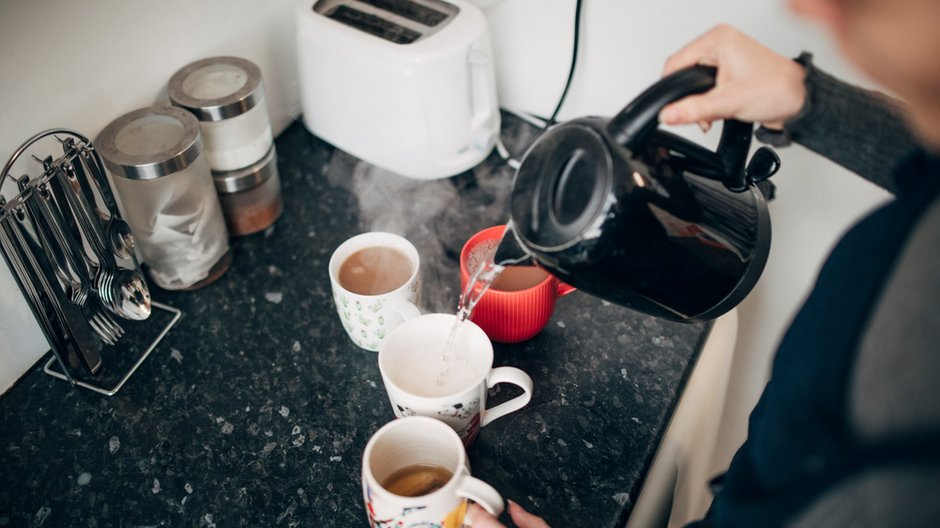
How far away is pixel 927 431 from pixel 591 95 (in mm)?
829

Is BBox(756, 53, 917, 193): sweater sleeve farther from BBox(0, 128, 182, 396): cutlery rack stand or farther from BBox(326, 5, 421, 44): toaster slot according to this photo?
BBox(0, 128, 182, 396): cutlery rack stand

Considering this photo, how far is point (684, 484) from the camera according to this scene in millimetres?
911

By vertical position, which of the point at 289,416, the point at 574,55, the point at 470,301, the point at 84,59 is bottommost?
the point at 289,416

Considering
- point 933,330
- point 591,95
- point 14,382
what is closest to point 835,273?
point 933,330

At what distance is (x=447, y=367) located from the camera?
2.67 feet

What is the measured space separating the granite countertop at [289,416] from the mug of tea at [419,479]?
76 millimetres

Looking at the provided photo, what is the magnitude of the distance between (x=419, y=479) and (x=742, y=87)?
19.1 inches

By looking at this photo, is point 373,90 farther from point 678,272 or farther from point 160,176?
point 678,272

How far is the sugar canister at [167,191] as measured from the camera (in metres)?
0.80

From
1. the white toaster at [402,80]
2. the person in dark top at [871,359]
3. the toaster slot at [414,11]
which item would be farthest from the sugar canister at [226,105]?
the person in dark top at [871,359]

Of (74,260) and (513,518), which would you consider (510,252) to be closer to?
(513,518)

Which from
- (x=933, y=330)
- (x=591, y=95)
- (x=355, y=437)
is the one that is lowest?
(x=355, y=437)

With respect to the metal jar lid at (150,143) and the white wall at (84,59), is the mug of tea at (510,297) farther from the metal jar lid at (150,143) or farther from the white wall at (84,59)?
the white wall at (84,59)

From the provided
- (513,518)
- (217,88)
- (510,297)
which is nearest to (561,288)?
(510,297)
